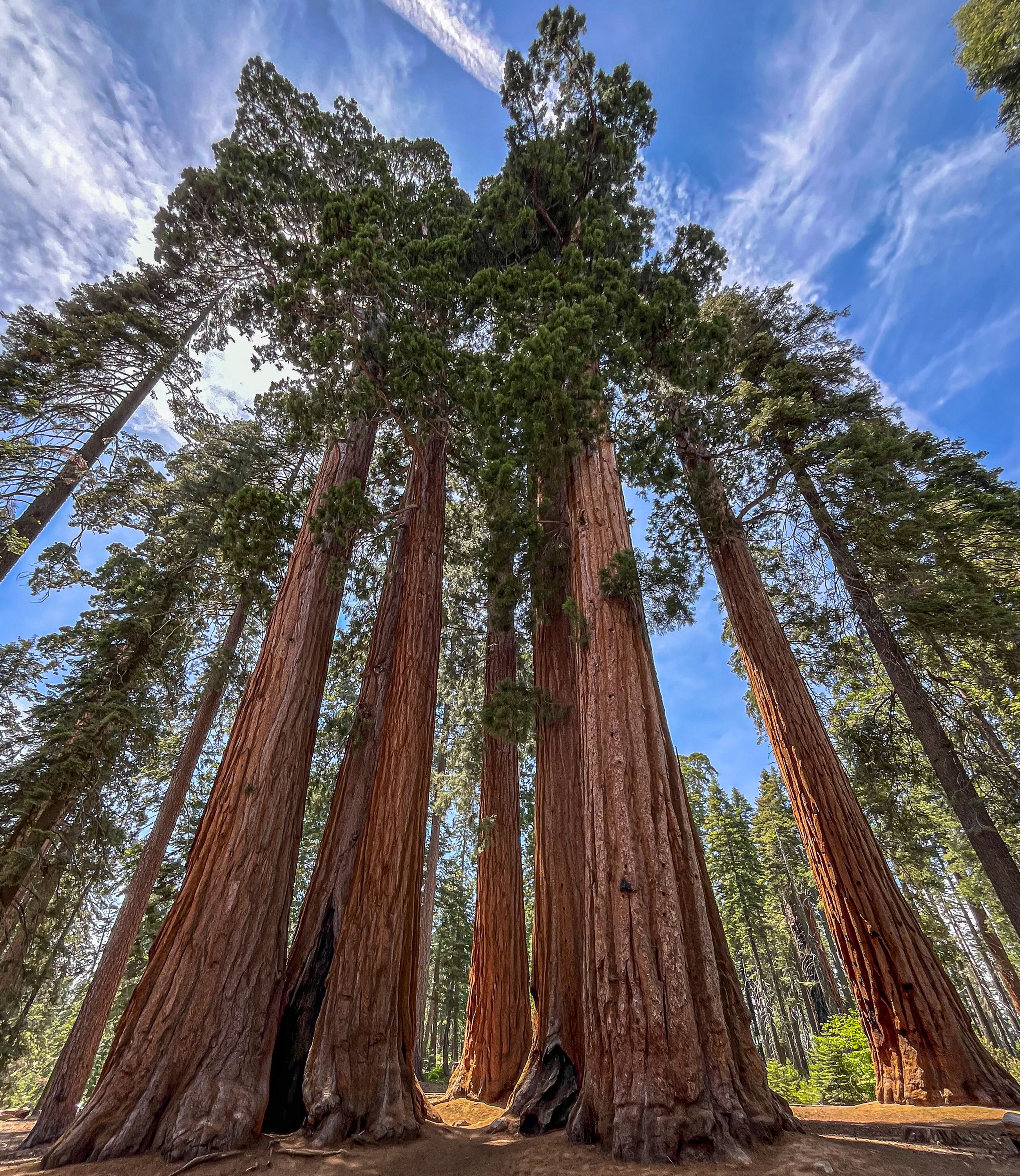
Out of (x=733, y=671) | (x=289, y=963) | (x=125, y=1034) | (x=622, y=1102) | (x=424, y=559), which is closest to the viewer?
(x=622, y=1102)

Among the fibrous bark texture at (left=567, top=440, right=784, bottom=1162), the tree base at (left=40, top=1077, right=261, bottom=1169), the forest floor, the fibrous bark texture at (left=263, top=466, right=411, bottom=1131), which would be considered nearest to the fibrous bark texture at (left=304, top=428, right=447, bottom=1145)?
the forest floor

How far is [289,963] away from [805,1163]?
4580 mm

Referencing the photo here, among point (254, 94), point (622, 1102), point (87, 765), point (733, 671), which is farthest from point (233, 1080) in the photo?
point (254, 94)

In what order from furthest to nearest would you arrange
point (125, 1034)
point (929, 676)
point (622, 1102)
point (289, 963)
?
point (929, 676)
point (289, 963)
point (125, 1034)
point (622, 1102)

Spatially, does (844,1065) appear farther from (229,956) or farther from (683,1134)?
(229,956)

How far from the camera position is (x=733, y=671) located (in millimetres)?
10609

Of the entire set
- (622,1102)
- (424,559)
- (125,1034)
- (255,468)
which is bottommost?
(622,1102)

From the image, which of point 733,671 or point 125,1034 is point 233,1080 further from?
point 733,671

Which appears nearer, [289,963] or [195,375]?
[289,963]

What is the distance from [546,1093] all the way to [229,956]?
3084 mm

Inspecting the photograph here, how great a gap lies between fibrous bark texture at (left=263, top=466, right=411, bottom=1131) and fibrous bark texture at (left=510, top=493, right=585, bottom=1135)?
2.05m

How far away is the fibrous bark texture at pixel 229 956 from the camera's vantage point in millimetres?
3504

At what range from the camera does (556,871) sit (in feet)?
19.7

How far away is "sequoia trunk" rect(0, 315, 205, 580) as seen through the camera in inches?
308
